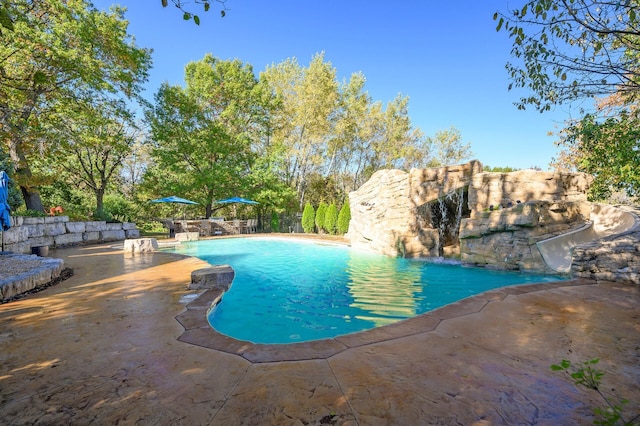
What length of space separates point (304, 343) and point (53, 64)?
1499 cm

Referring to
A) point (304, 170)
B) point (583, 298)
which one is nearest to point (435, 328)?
point (583, 298)

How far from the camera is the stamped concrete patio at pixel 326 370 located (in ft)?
5.53

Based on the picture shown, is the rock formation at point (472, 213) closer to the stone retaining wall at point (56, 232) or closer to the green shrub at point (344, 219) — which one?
the green shrub at point (344, 219)

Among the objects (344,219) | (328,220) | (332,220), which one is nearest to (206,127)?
(328,220)

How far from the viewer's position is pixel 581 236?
789 centimetres

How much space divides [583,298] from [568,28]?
3552 millimetres

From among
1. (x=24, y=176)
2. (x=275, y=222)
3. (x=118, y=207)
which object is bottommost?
(x=275, y=222)

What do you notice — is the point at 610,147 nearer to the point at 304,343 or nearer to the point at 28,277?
the point at 304,343

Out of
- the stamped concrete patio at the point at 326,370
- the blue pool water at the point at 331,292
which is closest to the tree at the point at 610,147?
the blue pool water at the point at 331,292

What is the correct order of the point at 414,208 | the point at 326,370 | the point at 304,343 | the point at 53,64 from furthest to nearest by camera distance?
the point at 414,208
the point at 53,64
the point at 304,343
the point at 326,370

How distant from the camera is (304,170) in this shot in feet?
74.3

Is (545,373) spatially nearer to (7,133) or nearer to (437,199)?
(437,199)

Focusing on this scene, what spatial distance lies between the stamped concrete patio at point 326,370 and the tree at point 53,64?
32.2 ft

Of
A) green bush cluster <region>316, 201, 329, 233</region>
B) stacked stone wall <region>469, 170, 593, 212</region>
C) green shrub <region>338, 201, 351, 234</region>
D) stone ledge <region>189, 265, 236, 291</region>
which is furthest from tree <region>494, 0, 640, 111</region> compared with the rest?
green bush cluster <region>316, 201, 329, 233</region>
